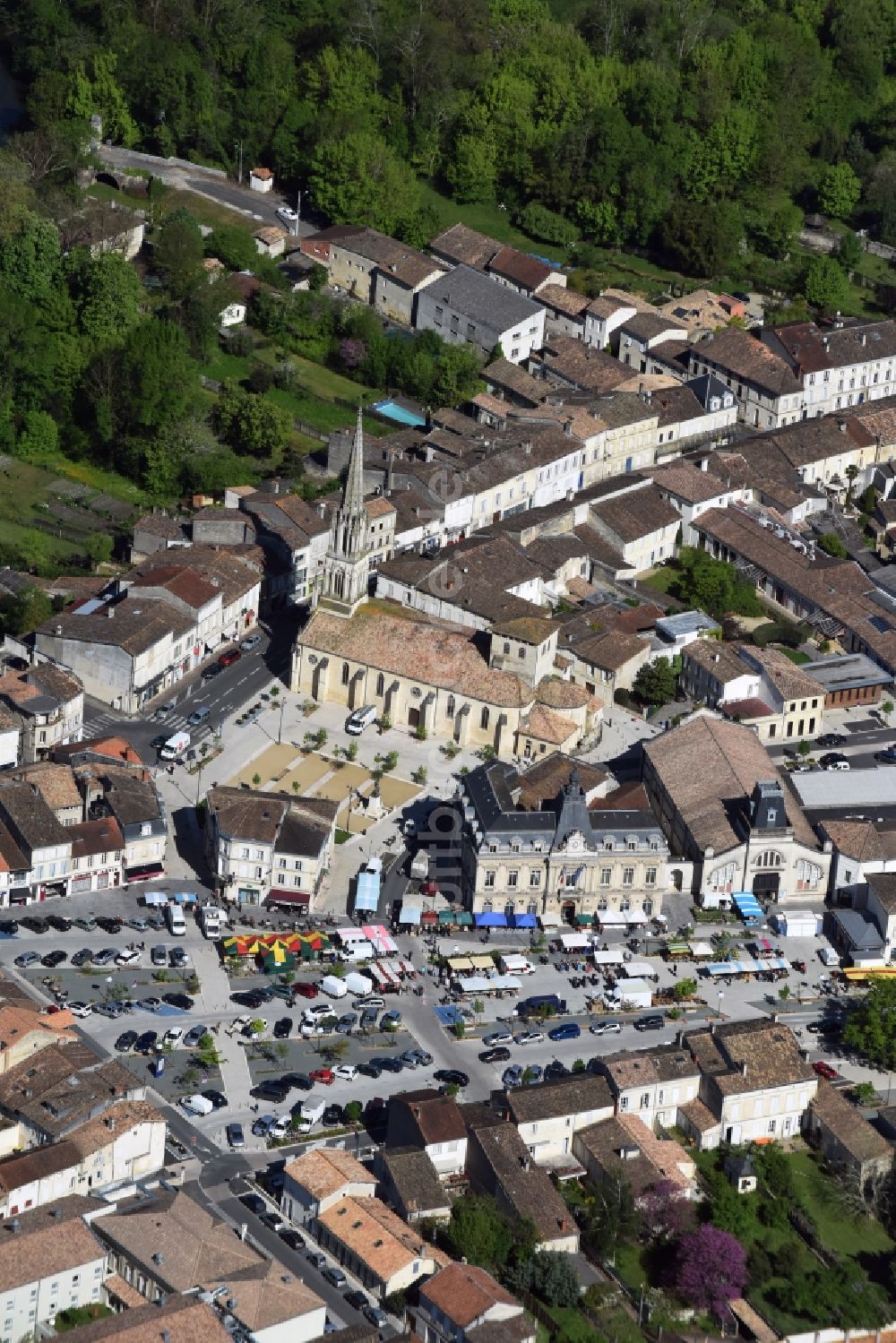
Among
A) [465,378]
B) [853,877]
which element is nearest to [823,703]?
[853,877]

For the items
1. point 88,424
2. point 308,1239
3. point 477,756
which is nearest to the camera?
point 308,1239

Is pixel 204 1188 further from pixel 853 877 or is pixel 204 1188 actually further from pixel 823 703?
pixel 823 703

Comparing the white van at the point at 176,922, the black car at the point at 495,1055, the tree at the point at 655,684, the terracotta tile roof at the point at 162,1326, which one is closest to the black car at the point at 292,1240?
the terracotta tile roof at the point at 162,1326

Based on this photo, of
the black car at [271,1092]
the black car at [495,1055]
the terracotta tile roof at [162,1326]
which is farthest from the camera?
the black car at [495,1055]

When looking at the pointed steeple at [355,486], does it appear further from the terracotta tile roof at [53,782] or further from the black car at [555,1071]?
the black car at [555,1071]

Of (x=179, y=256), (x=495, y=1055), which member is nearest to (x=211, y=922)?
(x=495, y=1055)

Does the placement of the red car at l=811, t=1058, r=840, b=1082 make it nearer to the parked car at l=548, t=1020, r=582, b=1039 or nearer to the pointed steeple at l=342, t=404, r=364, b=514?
the parked car at l=548, t=1020, r=582, b=1039
